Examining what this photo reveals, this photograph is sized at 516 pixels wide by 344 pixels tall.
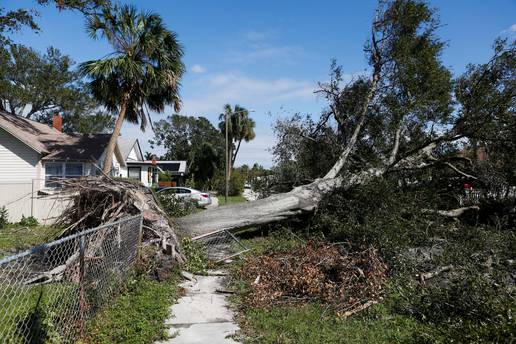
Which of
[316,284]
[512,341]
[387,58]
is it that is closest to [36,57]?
[387,58]

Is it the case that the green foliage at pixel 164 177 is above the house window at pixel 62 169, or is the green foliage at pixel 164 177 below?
above

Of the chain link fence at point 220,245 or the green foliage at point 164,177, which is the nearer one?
the chain link fence at point 220,245

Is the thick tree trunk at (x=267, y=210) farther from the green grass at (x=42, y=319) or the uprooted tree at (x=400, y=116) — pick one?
the green grass at (x=42, y=319)

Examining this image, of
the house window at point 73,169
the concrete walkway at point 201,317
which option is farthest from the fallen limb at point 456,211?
the house window at point 73,169

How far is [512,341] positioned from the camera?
12.2 ft

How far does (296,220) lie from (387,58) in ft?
19.4

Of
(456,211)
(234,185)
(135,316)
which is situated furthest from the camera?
(234,185)

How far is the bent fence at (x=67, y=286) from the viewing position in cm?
363

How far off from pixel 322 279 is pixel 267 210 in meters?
4.36

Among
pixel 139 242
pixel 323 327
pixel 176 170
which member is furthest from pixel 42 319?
pixel 176 170

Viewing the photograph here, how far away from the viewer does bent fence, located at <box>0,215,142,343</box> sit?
3633mm

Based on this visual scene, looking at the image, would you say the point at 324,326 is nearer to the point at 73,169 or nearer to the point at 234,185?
the point at 73,169

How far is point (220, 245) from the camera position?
31.7ft

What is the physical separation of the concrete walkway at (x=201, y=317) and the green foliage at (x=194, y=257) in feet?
2.24
